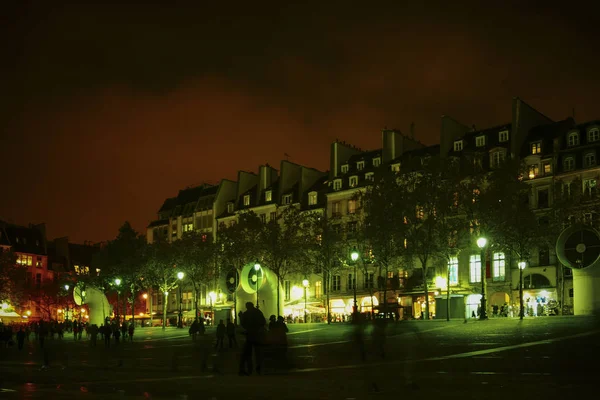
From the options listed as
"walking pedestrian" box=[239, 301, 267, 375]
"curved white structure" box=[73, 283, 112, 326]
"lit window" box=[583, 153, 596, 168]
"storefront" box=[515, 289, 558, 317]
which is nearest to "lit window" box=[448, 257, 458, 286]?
"storefront" box=[515, 289, 558, 317]

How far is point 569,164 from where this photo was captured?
71.9 meters

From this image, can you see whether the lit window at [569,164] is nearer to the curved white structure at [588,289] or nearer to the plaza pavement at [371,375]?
the curved white structure at [588,289]

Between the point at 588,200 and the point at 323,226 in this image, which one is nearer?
the point at 588,200

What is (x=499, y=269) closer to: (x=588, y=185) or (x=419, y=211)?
(x=588, y=185)

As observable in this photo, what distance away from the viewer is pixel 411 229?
64625 millimetres

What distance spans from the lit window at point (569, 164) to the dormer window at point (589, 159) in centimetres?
117

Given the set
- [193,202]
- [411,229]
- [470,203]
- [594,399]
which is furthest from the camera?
[193,202]

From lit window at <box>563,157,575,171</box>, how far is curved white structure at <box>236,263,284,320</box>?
32257 mm

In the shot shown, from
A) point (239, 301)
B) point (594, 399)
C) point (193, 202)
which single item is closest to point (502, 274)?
point (239, 301)

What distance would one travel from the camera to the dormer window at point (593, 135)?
2795 inches

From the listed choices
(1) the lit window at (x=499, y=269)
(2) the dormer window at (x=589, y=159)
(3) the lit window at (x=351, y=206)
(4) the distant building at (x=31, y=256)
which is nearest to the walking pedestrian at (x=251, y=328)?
(2) the dormer window at (x=589, y=159)

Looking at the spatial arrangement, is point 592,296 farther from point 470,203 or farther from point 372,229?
point 372,229

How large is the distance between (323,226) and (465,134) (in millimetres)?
22254

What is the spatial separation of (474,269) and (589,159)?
1525 centimetres
